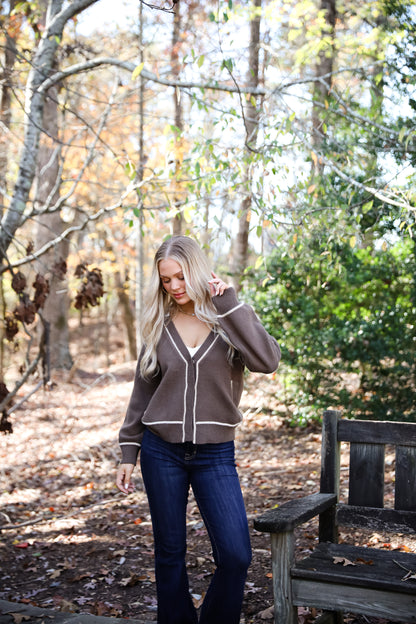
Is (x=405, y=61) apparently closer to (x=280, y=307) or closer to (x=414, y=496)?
(x=280, y=307)

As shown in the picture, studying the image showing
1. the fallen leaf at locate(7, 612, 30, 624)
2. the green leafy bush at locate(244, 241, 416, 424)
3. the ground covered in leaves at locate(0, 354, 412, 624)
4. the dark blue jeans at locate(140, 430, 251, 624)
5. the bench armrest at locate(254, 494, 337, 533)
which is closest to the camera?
the bench armrest at locate(254, 494, 337, 533)

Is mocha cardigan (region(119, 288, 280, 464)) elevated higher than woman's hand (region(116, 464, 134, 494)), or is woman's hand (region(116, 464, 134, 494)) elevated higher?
mocha cardigan (region(119, 288, 280, 464))

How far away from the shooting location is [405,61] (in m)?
6.32

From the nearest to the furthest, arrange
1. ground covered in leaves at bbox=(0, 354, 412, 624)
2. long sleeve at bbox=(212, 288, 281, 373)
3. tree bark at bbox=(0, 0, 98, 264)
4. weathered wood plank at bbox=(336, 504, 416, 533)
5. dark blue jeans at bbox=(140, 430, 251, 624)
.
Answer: dark blue jeans at bbox=(140, 430, 251, 624) < long sleeve at bbox=(212, 288, 281, 373) < weathered wood plank at bbox=(336, 504, 416, 533) < ground covered in leaves at bbox=(0, 354, 412, 624) < tree bark at bbox=(0, 0, 98, 264)

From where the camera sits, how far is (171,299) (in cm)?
338

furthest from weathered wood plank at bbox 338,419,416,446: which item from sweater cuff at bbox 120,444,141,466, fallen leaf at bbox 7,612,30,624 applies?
fallen leaf at bbox 7,612,30,624

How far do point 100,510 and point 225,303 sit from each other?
4337 mm

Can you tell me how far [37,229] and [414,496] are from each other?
45.3 ft

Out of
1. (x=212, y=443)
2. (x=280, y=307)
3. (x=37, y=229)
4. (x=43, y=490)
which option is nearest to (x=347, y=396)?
(x=280, y=307)

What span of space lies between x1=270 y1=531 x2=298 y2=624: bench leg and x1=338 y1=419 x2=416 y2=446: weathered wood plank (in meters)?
0.86

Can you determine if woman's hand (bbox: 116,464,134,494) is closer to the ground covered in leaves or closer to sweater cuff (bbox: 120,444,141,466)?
sweater cuff (bbox: 120,444,141,466)

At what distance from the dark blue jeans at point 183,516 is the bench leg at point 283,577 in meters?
0.16

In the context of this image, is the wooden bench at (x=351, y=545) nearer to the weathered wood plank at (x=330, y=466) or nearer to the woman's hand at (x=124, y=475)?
the weathered wood plank at (x=330, y=466)

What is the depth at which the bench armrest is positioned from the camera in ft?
8.90
